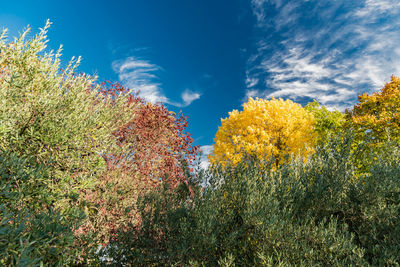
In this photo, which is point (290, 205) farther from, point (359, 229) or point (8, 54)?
point (8, 54)

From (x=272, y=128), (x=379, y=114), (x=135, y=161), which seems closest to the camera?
(x=135, y=161)

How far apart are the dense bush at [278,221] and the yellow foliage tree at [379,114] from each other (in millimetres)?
21082

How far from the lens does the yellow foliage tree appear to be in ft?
80.2

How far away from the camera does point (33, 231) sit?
14.4 ft

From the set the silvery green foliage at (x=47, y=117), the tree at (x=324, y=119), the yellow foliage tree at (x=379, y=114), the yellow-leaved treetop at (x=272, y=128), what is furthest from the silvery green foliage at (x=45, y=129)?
the tree at (x=324, y=119)

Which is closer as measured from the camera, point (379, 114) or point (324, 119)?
point (379, 114)

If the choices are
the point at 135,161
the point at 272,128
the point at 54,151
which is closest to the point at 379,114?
the point at 272,128

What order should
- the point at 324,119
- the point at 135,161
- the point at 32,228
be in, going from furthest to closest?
the point at 324,119
the point at 135,161
the point at 32,228

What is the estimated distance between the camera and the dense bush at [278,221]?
16.2 ft

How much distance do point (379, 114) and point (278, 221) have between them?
27.5 m

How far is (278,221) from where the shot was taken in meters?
5.30

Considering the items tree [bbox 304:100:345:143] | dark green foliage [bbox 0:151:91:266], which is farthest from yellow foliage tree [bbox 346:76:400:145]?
dark green foliage [bbox 0:151:91:266]

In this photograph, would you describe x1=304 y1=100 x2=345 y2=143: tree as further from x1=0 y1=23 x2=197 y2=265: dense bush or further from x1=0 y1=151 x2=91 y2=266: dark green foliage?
x1=0 y1=151 x2=91 y2=266: dark green foliage

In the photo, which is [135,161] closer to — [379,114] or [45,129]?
[45,129]
